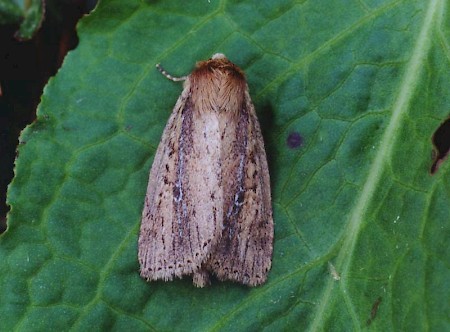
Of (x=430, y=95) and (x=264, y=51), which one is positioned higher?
(x=264, y=51)

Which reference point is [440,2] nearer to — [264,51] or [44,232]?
[264,51]

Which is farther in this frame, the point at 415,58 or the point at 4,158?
the point at 4,158

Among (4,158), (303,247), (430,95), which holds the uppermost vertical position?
(4,158)

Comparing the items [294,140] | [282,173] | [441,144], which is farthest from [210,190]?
[441,144]

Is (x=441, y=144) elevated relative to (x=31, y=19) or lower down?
lower down

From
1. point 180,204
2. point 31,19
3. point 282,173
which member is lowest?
point 282,173

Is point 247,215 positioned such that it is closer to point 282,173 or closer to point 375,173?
point 282,173

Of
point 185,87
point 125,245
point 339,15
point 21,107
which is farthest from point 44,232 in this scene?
point 339,15
